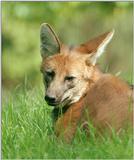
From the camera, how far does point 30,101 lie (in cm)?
754

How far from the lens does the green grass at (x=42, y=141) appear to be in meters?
5.66

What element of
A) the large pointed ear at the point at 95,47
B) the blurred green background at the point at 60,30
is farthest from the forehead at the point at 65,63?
the blurred green background at the point at 60,30

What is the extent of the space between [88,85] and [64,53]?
395 mm

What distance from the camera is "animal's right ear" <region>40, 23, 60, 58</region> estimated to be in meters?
6.70

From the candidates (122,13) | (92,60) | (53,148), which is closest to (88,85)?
(92,60)

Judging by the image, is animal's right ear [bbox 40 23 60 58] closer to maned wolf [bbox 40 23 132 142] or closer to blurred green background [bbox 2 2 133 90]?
maned wolf [bbox 40 23 132 142]

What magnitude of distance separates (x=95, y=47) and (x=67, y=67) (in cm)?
44

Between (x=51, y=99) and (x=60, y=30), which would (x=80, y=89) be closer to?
(x=51, y=99)

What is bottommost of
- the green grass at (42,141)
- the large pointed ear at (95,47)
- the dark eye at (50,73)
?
the green grass at (42,141)

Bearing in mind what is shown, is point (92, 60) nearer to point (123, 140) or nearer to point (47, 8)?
point (123, 140)

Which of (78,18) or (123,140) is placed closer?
(123,140)

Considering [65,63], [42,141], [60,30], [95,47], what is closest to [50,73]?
[65,63]

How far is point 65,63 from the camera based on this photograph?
645cm

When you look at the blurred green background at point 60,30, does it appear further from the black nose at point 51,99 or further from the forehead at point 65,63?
the black nose at point 51,99
